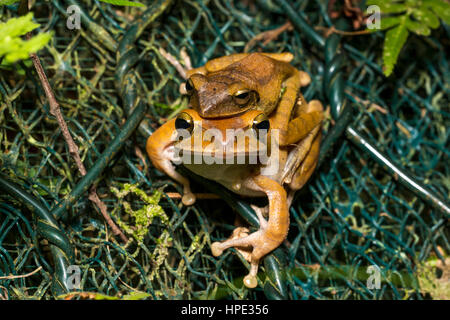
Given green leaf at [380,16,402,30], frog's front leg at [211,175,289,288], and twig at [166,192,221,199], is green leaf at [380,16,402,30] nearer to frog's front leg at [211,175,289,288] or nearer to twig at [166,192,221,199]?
frog's front leg at [211,175,289,288]

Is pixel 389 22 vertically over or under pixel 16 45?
under

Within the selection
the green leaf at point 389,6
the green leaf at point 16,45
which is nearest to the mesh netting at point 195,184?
the green leaf at point 389,6

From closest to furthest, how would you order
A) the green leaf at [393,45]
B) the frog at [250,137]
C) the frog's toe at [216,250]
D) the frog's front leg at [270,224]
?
the frog at [250,137] → the frog's front leg at [270,224] → the frog's toe at [216,250] → the green leaf at [393,45]

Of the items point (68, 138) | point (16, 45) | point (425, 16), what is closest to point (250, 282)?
point (68, 138)

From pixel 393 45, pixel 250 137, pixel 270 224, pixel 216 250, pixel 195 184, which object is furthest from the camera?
pixel 393 45

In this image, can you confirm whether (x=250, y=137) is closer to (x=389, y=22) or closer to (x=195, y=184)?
(x=195, y=184)

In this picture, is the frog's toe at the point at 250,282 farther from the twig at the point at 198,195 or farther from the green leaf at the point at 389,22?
the green leaf at the point at 389,22
